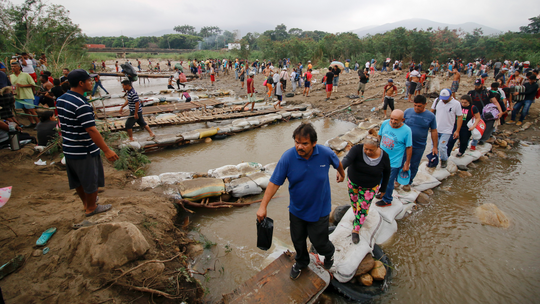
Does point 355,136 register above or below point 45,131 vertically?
below

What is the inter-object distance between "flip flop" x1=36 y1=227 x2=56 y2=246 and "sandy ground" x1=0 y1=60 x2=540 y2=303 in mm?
44

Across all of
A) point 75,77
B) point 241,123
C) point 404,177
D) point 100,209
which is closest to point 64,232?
point 100,209

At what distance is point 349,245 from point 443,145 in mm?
2994

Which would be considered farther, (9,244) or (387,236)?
(387,236)

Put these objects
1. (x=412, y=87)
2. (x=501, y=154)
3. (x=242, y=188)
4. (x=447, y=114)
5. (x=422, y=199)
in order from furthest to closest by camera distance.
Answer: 1. (x=412, y=87)
2. (x=501, y=154)
3. (x=242, y=188)
4. (x=447, y=114)
5. (x=422, y=199)

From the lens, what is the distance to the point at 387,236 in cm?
306

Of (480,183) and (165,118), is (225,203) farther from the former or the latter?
(165,118)

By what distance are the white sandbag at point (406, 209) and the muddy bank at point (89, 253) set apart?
2.79m

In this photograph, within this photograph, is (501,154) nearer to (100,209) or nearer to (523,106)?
(523,106)

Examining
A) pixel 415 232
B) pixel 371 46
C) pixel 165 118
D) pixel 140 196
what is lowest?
pixel 415 232

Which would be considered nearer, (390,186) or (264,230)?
(264,230)

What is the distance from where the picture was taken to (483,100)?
17.3 ft

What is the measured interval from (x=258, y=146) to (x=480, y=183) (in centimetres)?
486

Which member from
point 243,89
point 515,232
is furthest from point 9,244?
point 243,89
